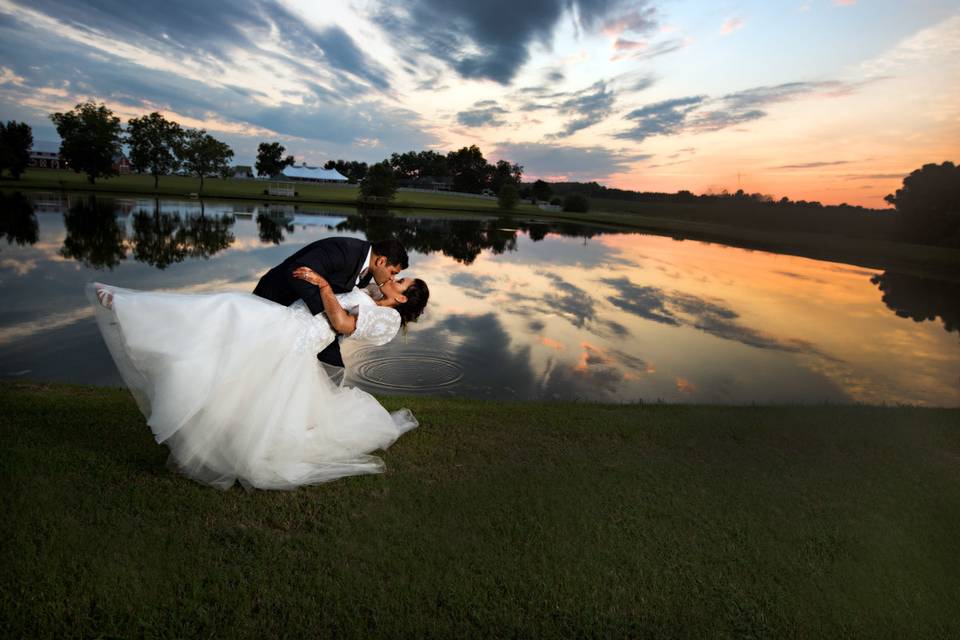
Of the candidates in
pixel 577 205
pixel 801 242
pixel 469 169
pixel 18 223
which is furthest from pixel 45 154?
pixel 801 242

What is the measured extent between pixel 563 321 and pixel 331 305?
36.9 feet

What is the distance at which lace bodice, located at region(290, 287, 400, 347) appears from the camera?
5.19 m

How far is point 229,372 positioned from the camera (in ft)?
15.5

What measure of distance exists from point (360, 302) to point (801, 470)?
6.06 m

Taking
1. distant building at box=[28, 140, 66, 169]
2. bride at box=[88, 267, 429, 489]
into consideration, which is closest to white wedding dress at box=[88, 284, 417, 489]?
bride at box=[88, 267, 429, 489]

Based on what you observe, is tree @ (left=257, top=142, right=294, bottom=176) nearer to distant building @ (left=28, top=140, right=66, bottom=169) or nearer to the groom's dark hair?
distant building @ (left=28, top=140, right=66, bottom=169)

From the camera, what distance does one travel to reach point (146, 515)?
4.55 meters

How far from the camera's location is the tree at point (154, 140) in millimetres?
78250

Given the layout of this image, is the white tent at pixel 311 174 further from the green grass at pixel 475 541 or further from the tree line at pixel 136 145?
the green grass at pixel 475 541

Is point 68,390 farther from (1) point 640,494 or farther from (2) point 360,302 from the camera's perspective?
(1) point 640,494

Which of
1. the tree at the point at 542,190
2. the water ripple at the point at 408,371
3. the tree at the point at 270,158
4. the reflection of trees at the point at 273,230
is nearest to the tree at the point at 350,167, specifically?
the tree at the point at 270,158

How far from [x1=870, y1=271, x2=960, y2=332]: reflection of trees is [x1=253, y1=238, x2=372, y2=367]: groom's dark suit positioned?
24142mm

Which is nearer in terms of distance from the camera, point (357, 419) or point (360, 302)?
point (360, 302)

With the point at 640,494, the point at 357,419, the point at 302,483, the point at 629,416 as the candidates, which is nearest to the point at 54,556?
the point at 302,483
